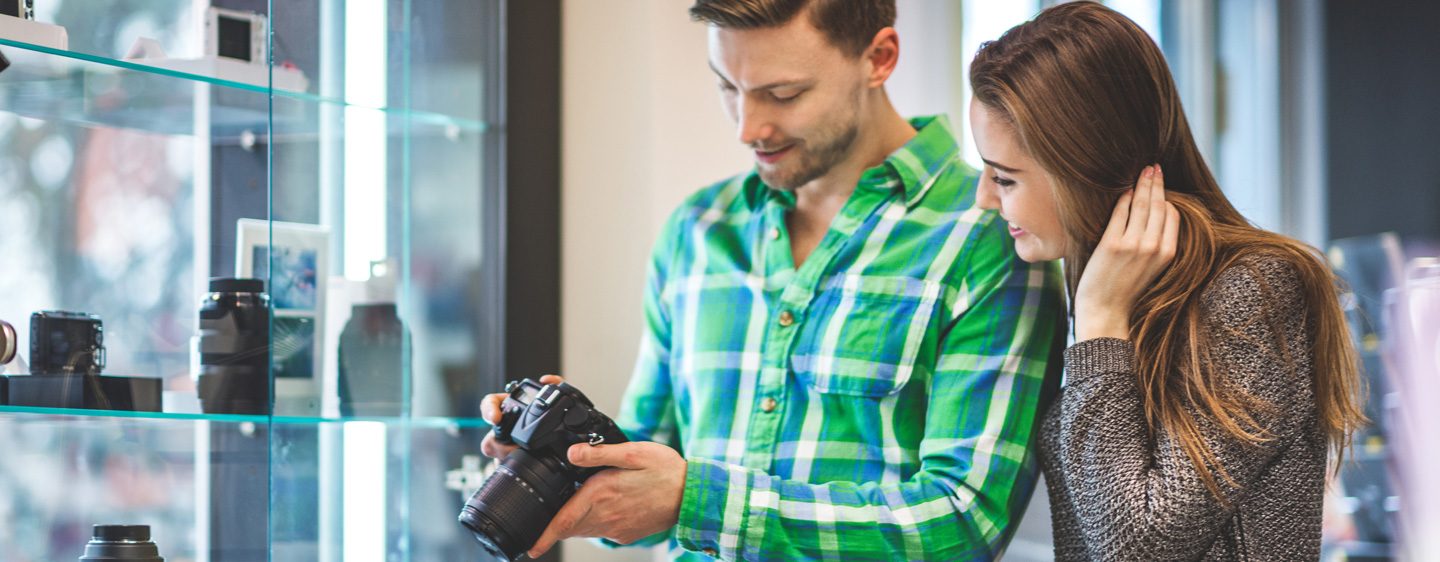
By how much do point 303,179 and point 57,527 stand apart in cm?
49

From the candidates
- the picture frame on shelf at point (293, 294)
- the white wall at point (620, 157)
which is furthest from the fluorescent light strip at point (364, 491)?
the white wall at point (620, 157)

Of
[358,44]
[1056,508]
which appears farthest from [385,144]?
[1056,508]

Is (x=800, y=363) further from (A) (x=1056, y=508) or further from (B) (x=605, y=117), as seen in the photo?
(B) (x=605, y=117)

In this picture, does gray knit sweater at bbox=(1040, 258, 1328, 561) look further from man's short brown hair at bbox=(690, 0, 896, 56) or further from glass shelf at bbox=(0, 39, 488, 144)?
glass shelf at bbox=(0, 39, 488, 144)

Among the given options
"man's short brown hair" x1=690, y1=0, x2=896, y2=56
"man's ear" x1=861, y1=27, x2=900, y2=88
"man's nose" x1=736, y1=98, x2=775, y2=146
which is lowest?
"man's nose" x1=736, y1=98, x2=775, y2=146

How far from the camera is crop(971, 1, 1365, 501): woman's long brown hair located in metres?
1.04

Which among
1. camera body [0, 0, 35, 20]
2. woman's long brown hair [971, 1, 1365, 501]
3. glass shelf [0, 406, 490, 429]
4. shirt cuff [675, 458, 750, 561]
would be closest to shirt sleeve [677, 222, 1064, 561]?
shirt cuff [675, 458, 750, 561]

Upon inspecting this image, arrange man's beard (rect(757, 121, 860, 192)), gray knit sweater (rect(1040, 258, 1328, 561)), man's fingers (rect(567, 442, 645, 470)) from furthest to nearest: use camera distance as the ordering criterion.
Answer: man's beard (rect(757, 121, 860, 192)), man's fingers (rect(567, 442, 645, 470)), gray knit sweater (rect(1040, 258, 1328, 561))

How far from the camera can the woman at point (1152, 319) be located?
1001 millimetres

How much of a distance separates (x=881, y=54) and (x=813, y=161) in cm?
17

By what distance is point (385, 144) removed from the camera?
1569 mm

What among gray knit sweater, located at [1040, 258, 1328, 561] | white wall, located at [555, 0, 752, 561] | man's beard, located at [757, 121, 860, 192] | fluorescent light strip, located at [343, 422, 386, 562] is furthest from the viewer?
white wall, located at [555, 0, 752, 561]

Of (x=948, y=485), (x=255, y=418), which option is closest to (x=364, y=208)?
(x=255, y=418)

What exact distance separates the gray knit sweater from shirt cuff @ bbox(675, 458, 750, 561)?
13.0 inches
